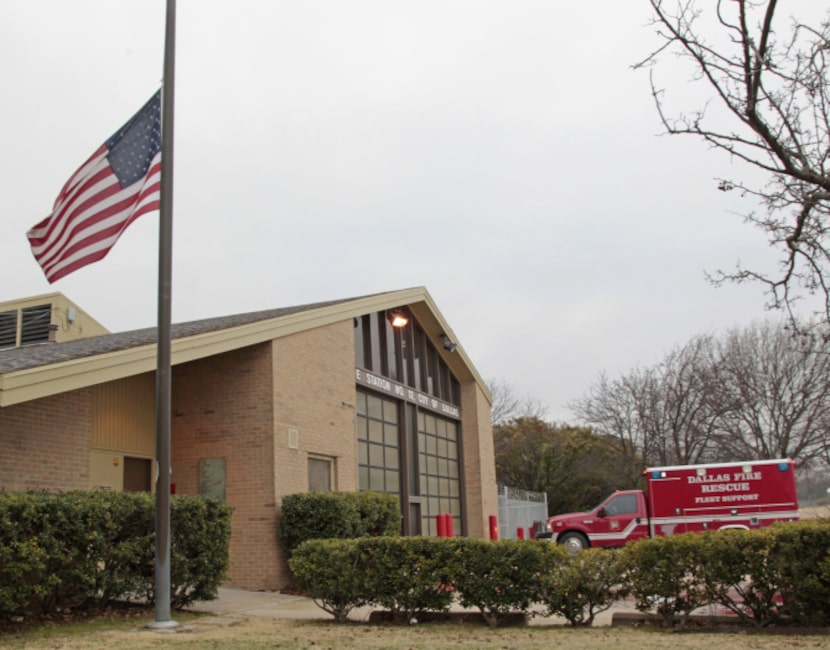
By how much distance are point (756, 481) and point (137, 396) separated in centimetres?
1458

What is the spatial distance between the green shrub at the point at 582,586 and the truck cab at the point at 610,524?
13181mm

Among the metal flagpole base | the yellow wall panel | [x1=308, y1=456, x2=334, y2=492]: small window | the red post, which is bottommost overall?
the metal flagpole base

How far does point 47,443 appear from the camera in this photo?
508 inches

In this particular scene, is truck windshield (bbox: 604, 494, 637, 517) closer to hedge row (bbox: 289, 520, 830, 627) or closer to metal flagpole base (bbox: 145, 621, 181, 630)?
hedge row (bbox: 289, 520, 830, 627)

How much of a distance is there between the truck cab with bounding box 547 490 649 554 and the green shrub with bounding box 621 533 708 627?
43.2ft

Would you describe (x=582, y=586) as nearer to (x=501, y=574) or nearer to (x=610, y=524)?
(x=501, y=574)

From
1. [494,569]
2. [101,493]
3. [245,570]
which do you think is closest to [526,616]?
[494,569]

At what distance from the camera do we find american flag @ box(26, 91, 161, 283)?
10727 millimetres

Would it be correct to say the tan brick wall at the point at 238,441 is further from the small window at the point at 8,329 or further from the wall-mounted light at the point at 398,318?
the small window at the point at 8,329

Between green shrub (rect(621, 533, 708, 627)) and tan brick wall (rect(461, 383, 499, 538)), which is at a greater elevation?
tan brick wall (rect(461, 383, 499, 538))

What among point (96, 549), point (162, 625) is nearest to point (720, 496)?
point (162, 625)

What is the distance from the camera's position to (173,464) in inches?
653

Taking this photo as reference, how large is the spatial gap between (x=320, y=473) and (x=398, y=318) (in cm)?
591

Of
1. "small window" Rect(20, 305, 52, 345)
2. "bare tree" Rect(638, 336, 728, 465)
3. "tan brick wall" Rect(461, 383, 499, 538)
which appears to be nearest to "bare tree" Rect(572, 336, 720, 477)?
"bare tree" Rect(638, 336, 728, 465)
